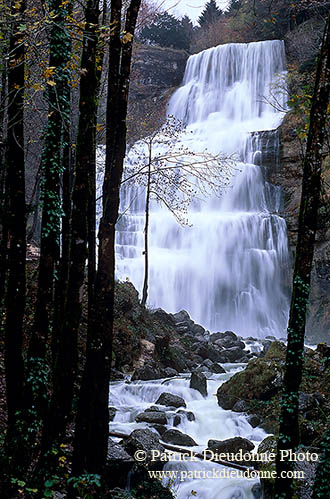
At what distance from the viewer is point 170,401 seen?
1017cm

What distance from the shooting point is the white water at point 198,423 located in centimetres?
698

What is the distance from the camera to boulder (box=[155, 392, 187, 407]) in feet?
33.3

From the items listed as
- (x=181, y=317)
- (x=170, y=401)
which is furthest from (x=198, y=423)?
(x=181, y=317)

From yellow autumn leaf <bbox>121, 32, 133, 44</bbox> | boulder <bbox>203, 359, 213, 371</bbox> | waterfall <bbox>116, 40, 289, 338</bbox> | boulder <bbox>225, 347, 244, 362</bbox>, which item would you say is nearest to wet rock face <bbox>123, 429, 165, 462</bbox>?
yellow autumn leaf <bbox>121, 32, 133, 44</bbox>

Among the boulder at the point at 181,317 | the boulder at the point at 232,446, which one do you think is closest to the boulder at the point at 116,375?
the boulder at the point at 232,446

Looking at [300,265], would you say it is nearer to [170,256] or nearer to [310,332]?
[310,332]

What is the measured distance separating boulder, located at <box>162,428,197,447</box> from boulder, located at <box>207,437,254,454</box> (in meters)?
0.39

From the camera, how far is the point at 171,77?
40.3m

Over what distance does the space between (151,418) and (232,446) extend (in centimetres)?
197

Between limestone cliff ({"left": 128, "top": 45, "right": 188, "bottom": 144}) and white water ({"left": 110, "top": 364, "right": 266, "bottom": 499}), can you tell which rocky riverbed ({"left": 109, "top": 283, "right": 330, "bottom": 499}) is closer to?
white water ({"left": 110, "top": 364, "right": 266, "bottom": 499})

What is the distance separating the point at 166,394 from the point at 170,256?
15965mm

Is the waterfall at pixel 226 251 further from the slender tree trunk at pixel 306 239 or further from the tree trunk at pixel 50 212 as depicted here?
the slender tree trunk at pixel 306 239

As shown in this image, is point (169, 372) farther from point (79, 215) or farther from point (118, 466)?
point (79, 215)

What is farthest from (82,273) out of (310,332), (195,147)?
(195,147)
